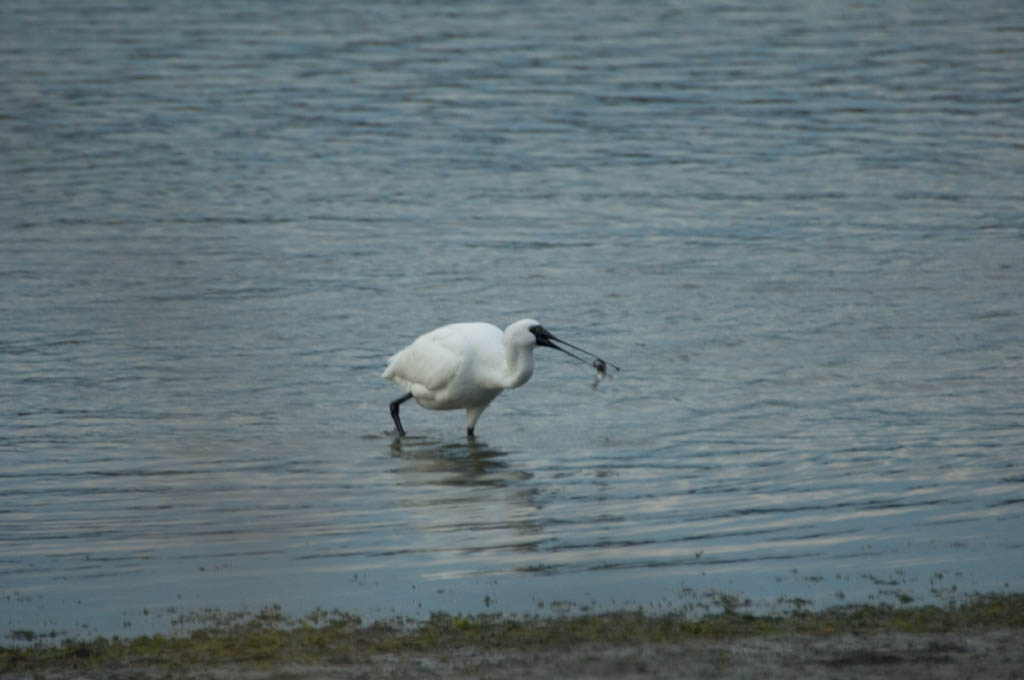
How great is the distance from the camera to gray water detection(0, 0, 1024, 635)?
7.80m

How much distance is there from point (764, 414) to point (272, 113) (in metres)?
13.8

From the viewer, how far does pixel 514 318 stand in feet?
45.3

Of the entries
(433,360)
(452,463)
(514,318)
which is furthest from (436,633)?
(514,318)

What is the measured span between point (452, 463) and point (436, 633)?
12.7ft

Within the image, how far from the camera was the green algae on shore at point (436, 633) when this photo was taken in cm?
621

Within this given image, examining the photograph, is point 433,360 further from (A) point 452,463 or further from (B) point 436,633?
(B) point 436,633

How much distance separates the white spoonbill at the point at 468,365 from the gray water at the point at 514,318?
0.31 m

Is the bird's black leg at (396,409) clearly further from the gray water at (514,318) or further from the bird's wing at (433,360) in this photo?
the gray water at (514,318)

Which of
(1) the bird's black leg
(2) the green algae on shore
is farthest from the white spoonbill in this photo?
(2) the green algae on shore

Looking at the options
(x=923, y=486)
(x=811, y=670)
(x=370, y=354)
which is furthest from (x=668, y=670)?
(x=370, y=354)

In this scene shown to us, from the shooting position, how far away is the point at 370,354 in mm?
12773

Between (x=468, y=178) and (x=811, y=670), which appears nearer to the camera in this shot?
(x=811, y=670)

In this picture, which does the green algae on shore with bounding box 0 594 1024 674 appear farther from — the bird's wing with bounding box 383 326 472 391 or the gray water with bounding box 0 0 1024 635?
the bird's wing with bounding box 383 326 472 391

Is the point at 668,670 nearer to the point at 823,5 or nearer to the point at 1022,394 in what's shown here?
the point at 1022,394
